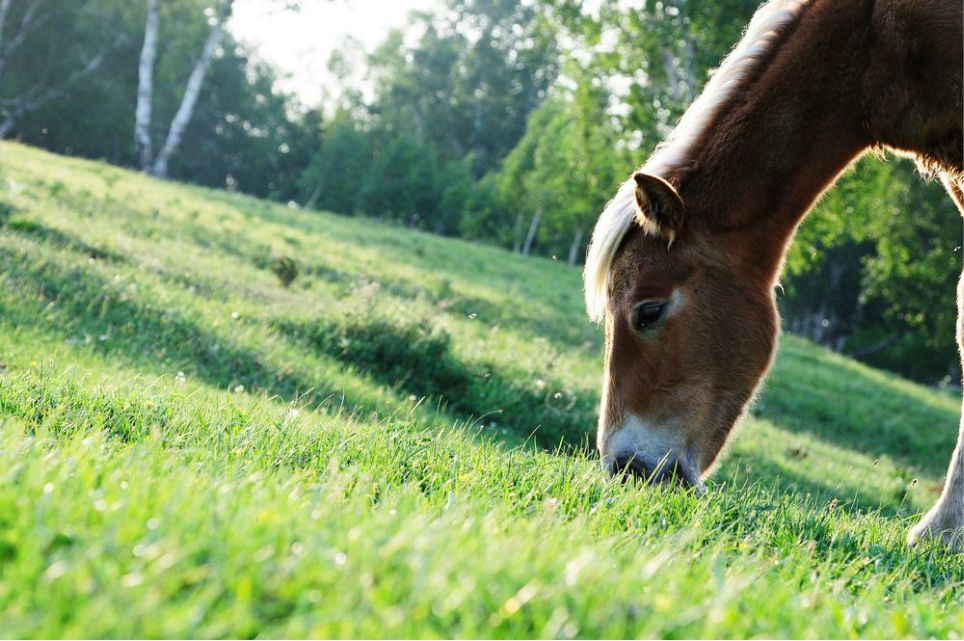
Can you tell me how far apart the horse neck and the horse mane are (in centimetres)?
6

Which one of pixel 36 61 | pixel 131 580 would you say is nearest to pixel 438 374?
pixel 131 580

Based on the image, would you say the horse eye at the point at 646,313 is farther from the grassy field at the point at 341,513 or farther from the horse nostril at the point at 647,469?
the grassy field at the point at 341,513

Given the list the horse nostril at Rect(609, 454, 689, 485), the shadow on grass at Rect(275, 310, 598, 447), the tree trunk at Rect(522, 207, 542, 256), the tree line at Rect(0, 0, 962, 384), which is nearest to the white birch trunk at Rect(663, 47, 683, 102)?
the tree line at Rect(0, 0, 962, 384)

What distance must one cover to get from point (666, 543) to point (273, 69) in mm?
66514

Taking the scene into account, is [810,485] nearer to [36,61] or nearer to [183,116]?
[183,116]

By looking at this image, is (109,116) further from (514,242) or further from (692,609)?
(692,609)

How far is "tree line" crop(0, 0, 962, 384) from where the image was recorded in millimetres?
20500

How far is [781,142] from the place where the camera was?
4531 millimetres

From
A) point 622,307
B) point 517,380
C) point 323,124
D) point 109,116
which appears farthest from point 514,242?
point 622,307

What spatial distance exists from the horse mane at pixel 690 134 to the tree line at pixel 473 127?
14.3 m

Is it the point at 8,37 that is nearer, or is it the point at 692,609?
the point at 692,609

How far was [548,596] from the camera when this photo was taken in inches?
72.2

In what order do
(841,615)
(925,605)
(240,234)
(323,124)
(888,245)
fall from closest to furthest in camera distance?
(841,615) < (925,605) < (240,234) < (888,245) < (323,124)

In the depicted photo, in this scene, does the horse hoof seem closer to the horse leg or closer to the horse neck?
the horse leg
